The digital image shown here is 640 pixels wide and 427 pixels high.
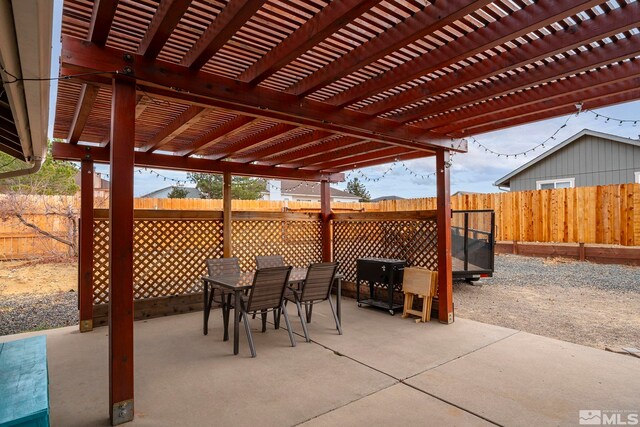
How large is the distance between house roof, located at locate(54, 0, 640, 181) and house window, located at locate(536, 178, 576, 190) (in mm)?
9558

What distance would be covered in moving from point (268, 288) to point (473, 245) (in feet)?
15.9

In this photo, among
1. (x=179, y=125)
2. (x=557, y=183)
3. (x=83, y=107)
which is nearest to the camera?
(x=83, y=107)

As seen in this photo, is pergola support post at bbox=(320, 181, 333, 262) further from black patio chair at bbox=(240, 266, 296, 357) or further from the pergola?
black patio chair at bbox=(240, 266, 296, 357)

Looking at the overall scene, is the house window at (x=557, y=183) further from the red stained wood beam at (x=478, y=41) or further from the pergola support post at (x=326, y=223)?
the red stained wood beam at (x=478, y=41)

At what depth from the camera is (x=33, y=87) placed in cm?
207

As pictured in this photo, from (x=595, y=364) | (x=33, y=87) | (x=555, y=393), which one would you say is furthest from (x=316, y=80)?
(x=595, y=364)

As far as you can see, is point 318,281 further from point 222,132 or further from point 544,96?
point 544,96

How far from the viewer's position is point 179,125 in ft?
12.4

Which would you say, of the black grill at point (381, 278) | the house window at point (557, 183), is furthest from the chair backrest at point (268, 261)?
the house window at point (557, 183)

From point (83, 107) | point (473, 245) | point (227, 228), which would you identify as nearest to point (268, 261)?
point (227, 228)

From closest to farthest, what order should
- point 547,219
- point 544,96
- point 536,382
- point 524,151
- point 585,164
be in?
point 536,382, point 544,96, point 524,151, point 547,219, point 585,164

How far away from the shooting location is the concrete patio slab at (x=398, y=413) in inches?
91.8

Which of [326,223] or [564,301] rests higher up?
[326,223]

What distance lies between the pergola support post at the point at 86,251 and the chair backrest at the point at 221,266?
1538mm
